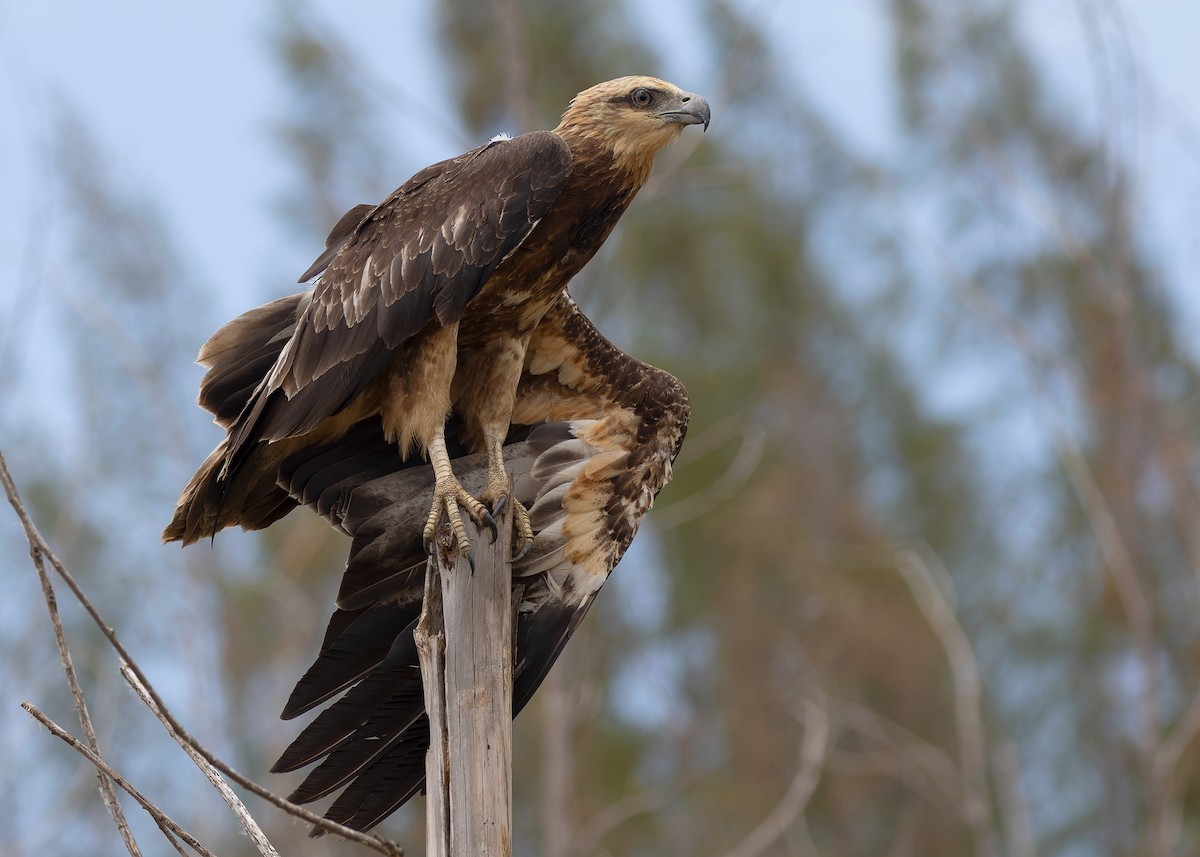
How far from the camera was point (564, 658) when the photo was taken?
27.7 feet

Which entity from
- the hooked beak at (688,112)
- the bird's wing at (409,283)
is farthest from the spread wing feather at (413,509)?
the hooked beak at (688,112)

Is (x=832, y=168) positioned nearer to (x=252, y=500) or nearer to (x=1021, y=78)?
(x=1021, y=78)

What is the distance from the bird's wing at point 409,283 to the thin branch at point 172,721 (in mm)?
1479

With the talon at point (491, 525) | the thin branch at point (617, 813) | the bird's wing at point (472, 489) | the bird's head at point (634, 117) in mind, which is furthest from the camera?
the thin branch at point (617, 813)

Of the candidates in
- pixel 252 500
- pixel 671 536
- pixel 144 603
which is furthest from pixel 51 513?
pixel 252 500

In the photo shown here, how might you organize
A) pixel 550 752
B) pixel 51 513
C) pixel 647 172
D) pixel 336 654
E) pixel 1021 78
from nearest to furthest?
pixel 336 654 < pixel 647 172 < pixel 550 752 < pixel 51 513 < pixel 1021 78

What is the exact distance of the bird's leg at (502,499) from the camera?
4.07 metres

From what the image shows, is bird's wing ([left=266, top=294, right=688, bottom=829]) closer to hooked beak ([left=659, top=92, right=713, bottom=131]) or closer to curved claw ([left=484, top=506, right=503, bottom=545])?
curved claw ([left=484, top=506, right=503, bottom=545])

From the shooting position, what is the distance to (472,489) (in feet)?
15.2

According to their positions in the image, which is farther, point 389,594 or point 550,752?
point 550,752

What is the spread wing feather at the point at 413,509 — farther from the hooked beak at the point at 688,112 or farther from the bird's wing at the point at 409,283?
the hooked beak at the point at 688,112

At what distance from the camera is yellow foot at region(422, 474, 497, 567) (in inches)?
146

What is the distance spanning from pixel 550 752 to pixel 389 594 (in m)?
4.25

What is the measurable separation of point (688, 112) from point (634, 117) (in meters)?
0.20
